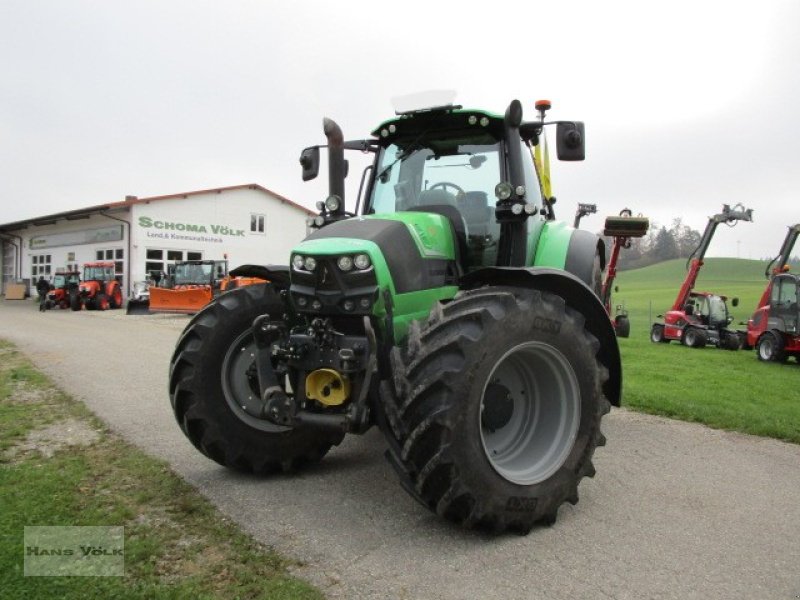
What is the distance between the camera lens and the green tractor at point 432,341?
327 cm

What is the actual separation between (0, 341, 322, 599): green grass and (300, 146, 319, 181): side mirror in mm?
2506

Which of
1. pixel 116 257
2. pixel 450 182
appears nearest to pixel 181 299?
pixel 116 257

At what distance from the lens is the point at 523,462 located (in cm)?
380

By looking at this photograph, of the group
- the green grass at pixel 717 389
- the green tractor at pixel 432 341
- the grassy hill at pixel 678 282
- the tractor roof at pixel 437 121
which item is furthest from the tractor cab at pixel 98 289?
the tractor roof at pixel 437 121

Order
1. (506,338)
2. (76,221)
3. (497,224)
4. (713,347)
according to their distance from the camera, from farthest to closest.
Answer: (76,221)
(713,347)
(497,224)
(506,338)

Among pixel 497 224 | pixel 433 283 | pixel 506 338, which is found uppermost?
pixel 497 224

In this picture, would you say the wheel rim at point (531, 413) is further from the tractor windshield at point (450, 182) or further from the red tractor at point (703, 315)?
the red tractor at point (703, 315)

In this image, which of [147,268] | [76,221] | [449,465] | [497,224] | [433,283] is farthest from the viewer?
[76,221]

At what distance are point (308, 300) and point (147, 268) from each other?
95.5ft

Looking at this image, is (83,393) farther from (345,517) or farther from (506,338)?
(506,338)

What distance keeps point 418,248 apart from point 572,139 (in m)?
1.60

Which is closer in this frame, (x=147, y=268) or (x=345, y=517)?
(x=345, y=517)

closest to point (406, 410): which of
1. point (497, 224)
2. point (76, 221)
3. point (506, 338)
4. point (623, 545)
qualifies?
point (506, 338)

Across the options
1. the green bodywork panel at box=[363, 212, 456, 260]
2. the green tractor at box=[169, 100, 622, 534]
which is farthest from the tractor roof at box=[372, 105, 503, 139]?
the green bodywork panel at box=[363, 212, 456, 260]
